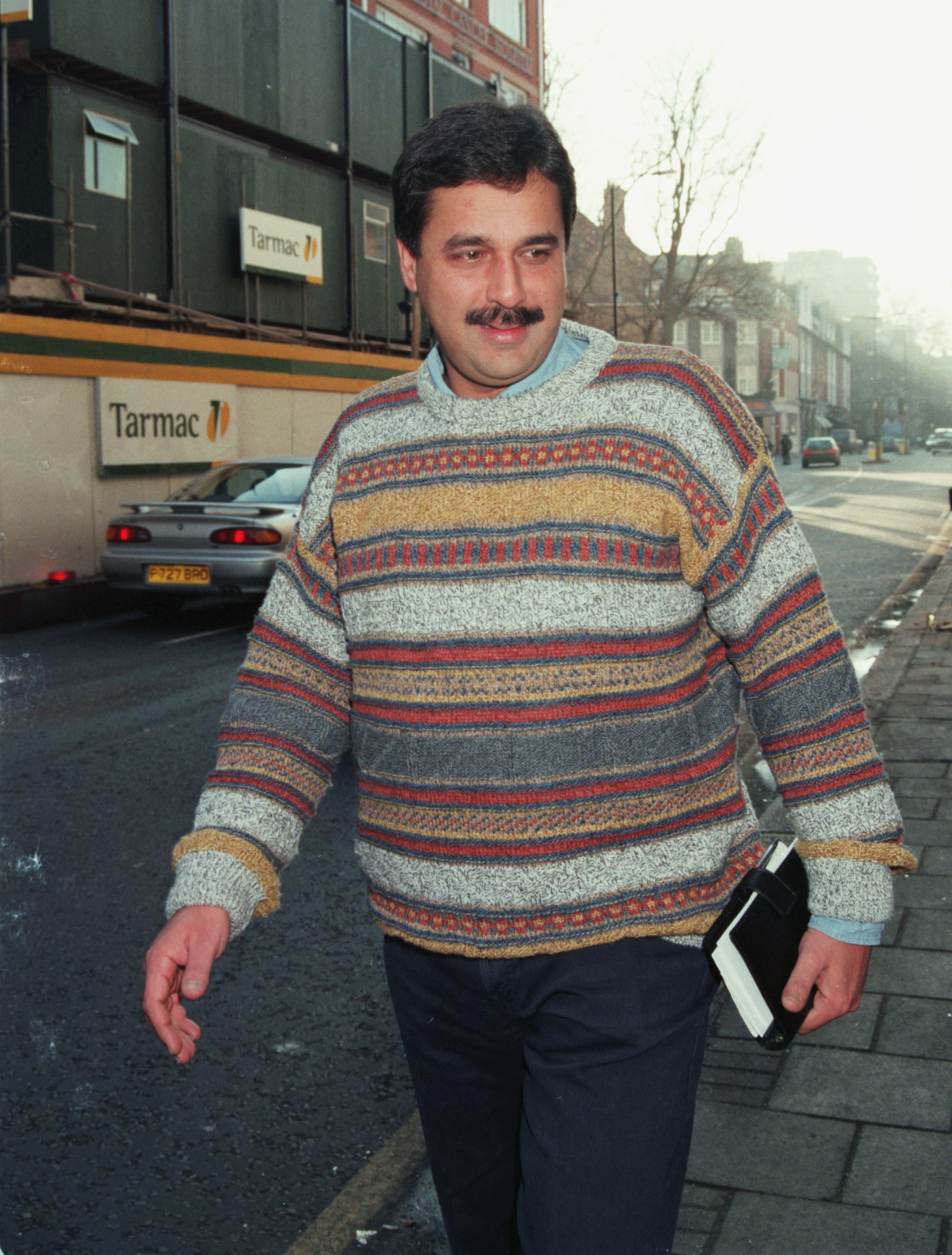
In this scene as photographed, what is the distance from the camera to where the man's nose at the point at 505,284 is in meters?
1.83

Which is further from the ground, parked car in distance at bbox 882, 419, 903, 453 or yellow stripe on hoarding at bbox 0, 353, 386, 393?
parked car in distance at bbox 882, 419, 903, 453

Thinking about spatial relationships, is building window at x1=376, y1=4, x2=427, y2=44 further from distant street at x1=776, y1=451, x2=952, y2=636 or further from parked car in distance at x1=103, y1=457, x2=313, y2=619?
parked car in distance at x1=103, y1=457, x2=313, y2=619

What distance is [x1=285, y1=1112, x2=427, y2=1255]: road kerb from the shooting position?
275cm

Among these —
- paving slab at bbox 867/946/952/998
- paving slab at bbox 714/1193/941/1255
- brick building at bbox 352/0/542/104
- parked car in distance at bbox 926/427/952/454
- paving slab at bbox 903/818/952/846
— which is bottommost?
paving slab at bbox 714/1193/941/1255

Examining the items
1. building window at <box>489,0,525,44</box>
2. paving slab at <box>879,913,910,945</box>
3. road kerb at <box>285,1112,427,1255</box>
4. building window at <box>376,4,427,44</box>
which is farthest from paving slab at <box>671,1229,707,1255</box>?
building window at <box>489,0,525,44</box>

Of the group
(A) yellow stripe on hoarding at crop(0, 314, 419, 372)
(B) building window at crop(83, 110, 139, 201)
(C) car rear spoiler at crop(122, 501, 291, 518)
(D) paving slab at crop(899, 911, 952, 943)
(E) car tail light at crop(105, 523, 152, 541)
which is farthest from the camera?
(B) building window at crop(83, 110, 139, 201)

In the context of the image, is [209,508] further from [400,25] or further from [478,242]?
[400,25]

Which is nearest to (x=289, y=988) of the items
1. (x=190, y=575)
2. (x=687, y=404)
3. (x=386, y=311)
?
(x=687, y=404)

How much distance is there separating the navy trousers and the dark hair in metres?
1.04

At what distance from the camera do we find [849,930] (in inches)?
69.4

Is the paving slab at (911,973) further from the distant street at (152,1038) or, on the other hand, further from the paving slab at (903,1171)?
the distant street at (152,1038)

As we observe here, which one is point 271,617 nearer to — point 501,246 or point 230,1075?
point 501,246

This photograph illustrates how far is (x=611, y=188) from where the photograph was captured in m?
41.0

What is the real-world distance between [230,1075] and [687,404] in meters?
2.47
